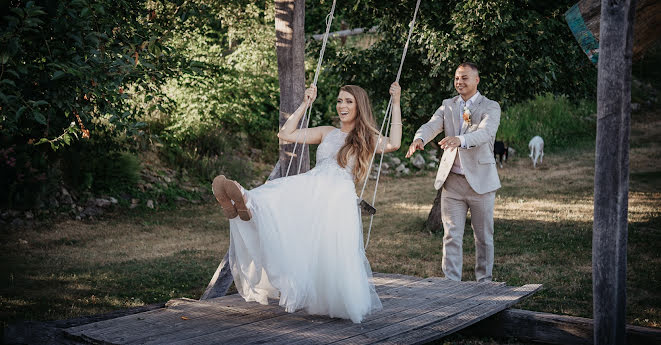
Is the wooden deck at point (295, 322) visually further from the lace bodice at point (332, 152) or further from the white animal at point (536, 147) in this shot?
the white animal at point (536, 147)

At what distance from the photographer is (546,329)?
16.0 feet

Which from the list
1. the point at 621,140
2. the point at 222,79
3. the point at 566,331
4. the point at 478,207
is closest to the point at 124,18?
the point at 478,207

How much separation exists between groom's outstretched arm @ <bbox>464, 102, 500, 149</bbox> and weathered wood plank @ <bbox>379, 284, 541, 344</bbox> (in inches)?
48.7

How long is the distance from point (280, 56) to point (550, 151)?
1303cm

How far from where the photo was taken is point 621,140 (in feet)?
11.8

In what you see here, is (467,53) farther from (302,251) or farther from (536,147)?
(536,147)

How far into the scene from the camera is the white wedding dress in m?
4.17

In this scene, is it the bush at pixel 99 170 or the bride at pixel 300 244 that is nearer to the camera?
the bride at pixel 300 244

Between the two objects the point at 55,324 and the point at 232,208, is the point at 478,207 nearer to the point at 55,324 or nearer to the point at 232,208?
the point at 232,208

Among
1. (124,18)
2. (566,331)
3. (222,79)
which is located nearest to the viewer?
(566,331)

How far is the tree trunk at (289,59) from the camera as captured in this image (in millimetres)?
5793

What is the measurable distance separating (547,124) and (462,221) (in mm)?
13943

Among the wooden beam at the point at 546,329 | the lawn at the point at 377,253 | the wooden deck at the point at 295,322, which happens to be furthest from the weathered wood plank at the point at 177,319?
the wooden beam at the point at 546,329

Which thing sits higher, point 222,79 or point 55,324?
point 222,79
